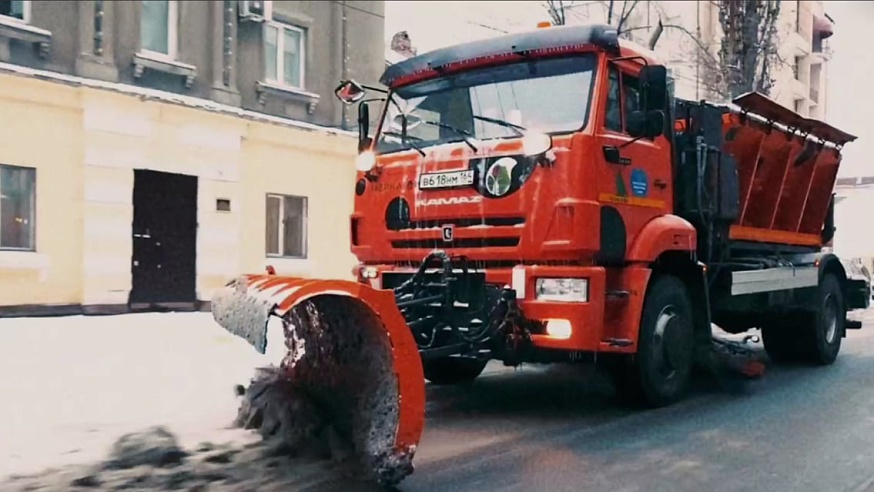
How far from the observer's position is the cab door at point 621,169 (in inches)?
255

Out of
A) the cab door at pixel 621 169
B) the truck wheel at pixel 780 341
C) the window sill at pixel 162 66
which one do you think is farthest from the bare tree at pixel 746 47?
the cab door at pixel 621 169

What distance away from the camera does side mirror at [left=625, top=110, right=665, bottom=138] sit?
6.68m

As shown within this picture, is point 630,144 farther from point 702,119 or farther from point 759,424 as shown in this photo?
point 759,424

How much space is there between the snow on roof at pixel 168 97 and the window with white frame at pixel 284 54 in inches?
32.2

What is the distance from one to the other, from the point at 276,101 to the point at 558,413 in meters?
10.6

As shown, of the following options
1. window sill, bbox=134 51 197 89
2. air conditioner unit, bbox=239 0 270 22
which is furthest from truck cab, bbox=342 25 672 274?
air conditioner unit, bbox=239 0 270 22

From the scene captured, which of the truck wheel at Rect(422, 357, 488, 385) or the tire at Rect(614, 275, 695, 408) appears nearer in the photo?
the tire at Rect(614, 275, 695, 408)

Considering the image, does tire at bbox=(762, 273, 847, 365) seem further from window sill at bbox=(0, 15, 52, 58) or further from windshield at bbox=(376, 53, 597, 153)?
window sill at bbox=(0, 15, 52, 58)

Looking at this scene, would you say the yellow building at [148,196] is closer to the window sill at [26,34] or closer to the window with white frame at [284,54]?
the window sill at [26,34]

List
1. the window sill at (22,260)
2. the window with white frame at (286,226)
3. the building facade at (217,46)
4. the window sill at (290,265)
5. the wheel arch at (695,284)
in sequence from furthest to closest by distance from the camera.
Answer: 1. the window with white frame at (286,226)
2. the window sill at (290,265)
3. the building facade at (217,46)
4. the window sill at (22,260)
5. the wheel arch at (695,284)

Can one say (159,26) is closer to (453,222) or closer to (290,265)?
(290,265)

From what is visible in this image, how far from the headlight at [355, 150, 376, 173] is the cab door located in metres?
1.99

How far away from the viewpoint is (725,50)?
2098 centimetres

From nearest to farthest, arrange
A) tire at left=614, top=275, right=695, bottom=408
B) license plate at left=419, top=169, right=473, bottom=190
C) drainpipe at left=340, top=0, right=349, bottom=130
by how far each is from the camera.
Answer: license plate at left=419, top=169, right=473, bottom=190 → tire at left=614, top=275, right=695, bottom=408 → drainpipe at left=340, top=0, right=349, bottom=130
